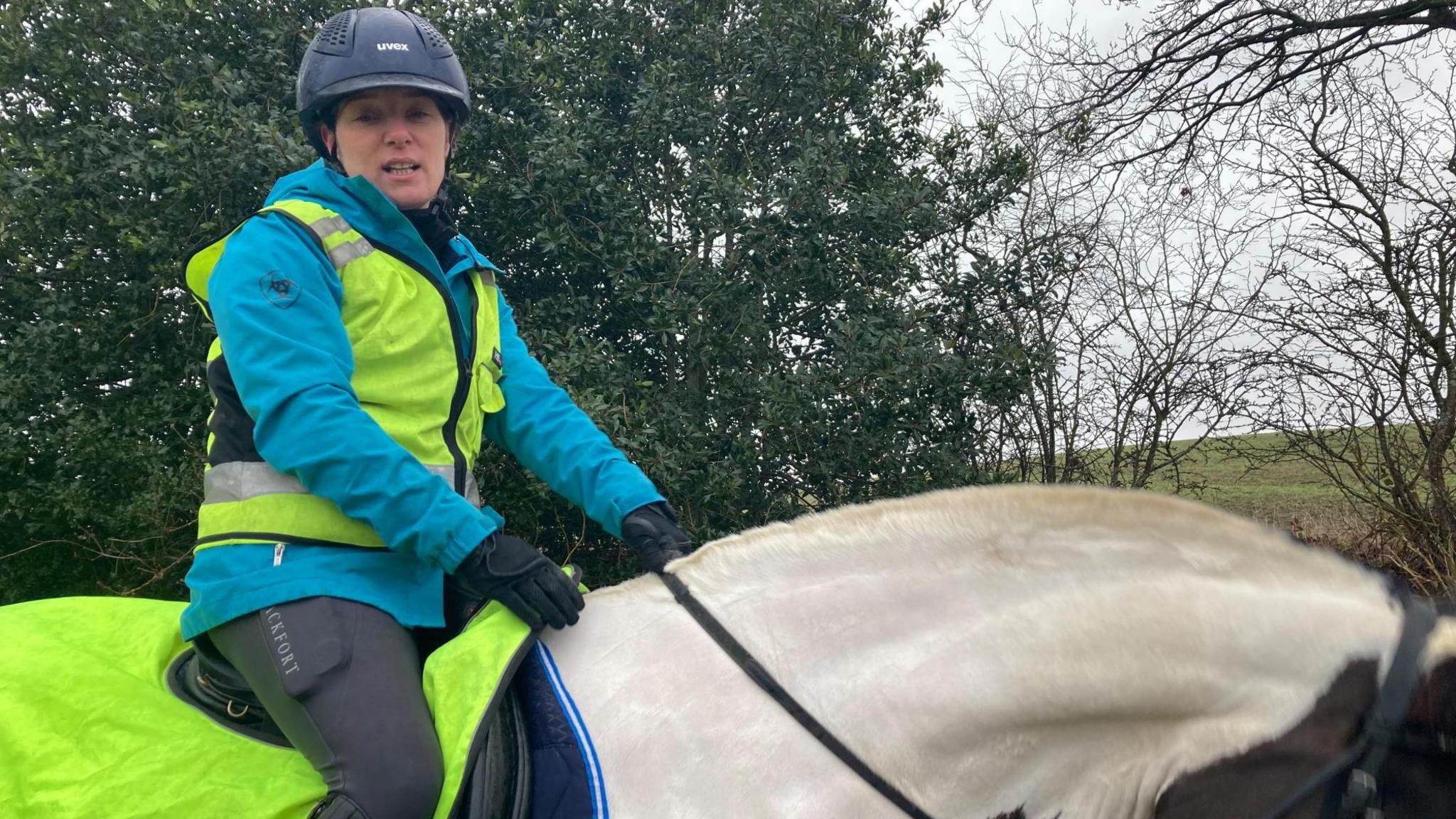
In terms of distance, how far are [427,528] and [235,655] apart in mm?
457

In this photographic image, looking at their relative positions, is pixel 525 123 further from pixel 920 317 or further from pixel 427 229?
pixel 427 229

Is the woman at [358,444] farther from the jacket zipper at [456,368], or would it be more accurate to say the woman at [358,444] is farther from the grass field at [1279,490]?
the grass field at [1279,490]

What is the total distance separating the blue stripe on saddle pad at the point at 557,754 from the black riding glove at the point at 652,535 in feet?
1.49

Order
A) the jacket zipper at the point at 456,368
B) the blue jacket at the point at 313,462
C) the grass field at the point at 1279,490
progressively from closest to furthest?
the blue jacket at the point at 313,462 → the jacket zipper at the point at 456,368 → the grass field at the point at 1279,490

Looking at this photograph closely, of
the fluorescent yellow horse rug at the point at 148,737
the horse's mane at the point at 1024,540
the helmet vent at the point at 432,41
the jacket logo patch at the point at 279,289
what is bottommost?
the fluorescent yellow horse rug at the point at 148,737

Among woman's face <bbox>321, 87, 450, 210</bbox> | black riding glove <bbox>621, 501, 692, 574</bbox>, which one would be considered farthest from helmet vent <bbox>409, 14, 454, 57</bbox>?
black riding glove <bbox>621, 501, 692, 574</bbox>

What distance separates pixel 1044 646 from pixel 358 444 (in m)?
1.35

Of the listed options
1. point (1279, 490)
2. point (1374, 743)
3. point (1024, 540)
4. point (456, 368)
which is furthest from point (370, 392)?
point (1279, 490)

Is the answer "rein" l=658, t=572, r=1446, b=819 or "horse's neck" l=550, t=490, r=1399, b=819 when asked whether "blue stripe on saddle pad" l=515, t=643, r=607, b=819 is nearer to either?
"horse's neck" l=550, t=490, r=1399, b=819

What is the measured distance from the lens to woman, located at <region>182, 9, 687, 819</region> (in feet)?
5.35

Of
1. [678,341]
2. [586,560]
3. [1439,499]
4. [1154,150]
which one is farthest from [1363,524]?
[586,560]

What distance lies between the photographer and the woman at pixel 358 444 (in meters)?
1.63

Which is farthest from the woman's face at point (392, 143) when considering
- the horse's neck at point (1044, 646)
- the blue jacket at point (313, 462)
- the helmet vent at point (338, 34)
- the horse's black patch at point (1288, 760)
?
the horse's black patch at point (1288, 760)

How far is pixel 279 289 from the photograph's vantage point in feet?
5.87
